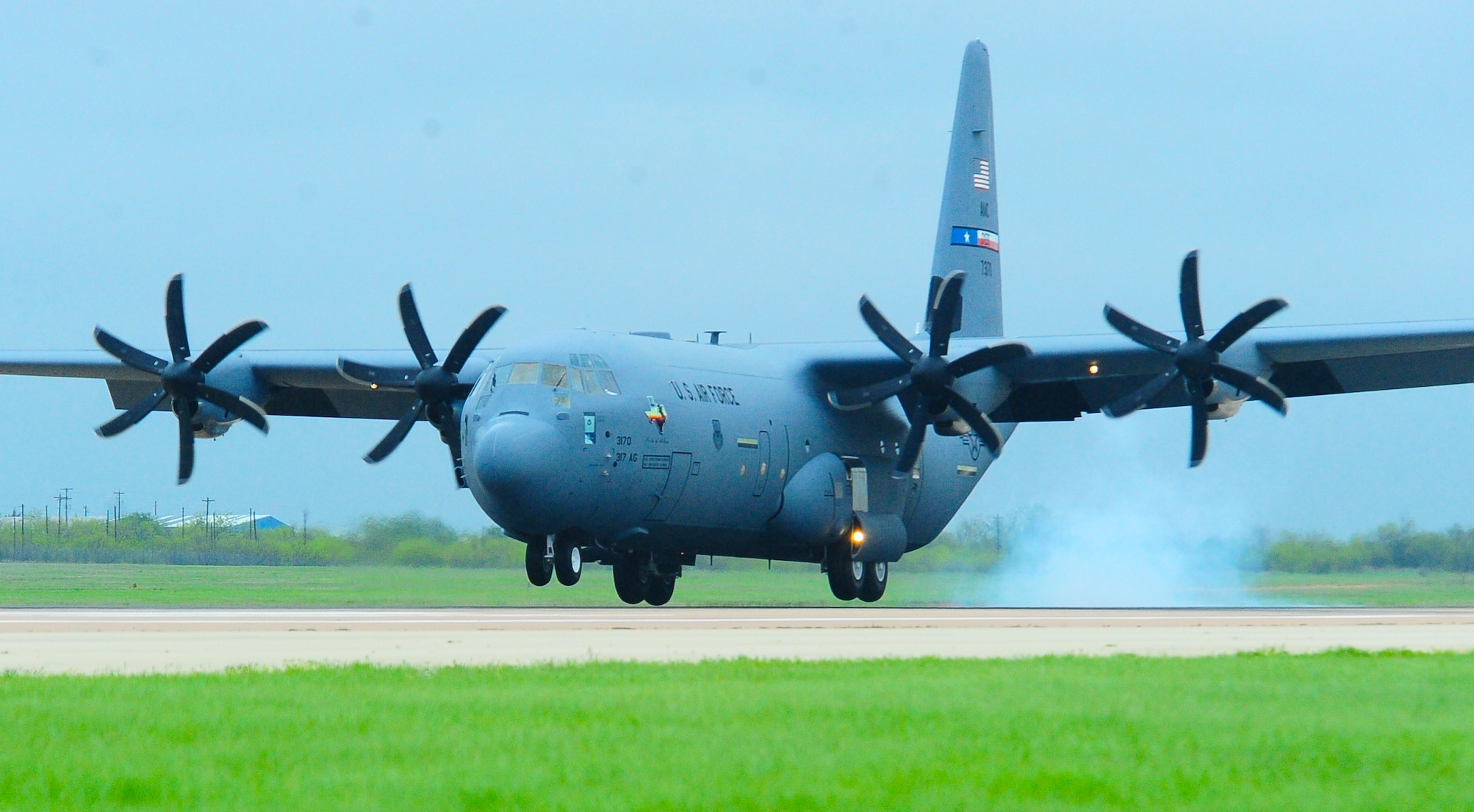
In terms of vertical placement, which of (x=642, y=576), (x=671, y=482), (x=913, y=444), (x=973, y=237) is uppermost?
(x=973, y=237)

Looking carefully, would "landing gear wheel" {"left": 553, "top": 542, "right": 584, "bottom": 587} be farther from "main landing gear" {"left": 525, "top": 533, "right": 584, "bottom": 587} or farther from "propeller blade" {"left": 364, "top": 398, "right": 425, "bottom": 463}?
"propeller blade" {"left": 364, "top": 398, "right": 425, "bottom": 463}

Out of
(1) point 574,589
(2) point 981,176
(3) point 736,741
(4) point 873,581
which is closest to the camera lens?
(3) point 736,741

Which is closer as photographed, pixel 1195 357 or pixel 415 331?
pixel 1195 357

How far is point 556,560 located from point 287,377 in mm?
8488

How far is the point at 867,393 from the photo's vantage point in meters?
27.0

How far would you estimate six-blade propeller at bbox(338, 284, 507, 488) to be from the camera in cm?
2581

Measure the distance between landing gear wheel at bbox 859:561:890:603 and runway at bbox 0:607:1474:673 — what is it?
4.13 m

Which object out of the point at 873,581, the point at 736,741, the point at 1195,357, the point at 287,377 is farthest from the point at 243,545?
the point at 736,741

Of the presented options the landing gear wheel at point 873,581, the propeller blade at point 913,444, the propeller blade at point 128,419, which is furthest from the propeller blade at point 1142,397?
the propeller blade at point 128,419

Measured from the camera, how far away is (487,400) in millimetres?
22547

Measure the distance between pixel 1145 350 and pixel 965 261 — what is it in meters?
→ 7.45

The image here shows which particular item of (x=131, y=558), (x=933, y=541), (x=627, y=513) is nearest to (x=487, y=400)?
(x=627, y=513)

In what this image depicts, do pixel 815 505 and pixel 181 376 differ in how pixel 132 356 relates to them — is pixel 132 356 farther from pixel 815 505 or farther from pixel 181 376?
pixel 815 505

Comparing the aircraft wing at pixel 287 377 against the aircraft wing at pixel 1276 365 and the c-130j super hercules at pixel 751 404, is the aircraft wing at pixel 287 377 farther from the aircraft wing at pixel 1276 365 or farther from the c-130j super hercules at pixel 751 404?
the aircraft wing at pixel 1276 365
